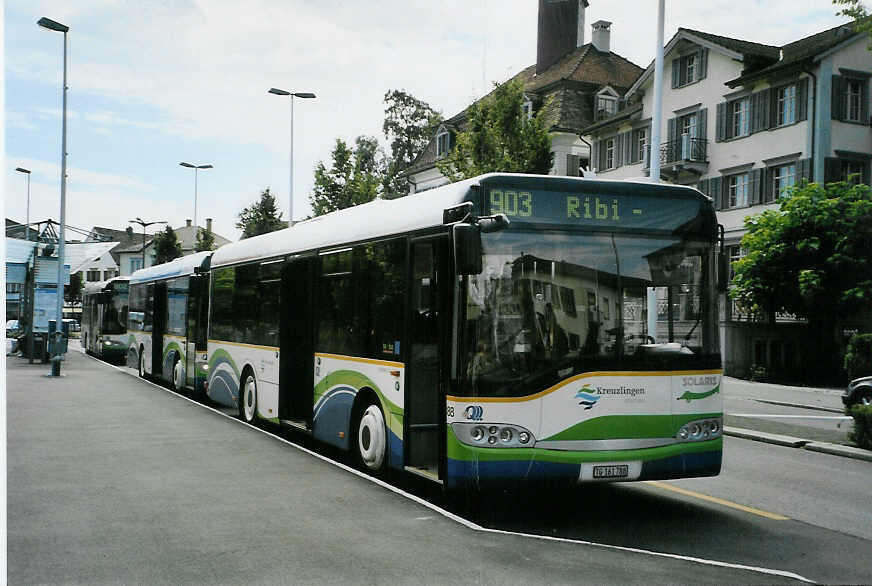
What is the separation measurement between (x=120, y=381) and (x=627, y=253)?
780 inches

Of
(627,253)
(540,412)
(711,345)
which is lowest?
(540,412)

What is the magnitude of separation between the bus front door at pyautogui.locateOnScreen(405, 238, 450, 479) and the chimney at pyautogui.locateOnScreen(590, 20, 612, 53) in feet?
163

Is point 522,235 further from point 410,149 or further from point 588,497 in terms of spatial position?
point 410,149

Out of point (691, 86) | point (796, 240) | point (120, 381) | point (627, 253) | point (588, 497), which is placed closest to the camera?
point (627, 253)

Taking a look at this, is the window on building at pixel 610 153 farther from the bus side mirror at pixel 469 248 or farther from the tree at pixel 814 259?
the bus side mirror at pixel 469 248

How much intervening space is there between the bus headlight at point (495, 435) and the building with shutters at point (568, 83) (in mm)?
39354

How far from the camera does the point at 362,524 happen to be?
7.69 m

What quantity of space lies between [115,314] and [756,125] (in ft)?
87.0

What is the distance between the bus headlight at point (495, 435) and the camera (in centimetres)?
797

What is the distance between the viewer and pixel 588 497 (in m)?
9.69

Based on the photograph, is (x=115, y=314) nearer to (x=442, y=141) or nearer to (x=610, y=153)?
(x=610, y=153)

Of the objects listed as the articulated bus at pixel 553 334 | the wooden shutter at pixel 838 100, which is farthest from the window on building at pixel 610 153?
the articulated bus at pixel 553 334

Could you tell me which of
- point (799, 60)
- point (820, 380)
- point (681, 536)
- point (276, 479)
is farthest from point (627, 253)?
point (799, 60)

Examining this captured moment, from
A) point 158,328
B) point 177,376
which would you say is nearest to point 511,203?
point 177,376
